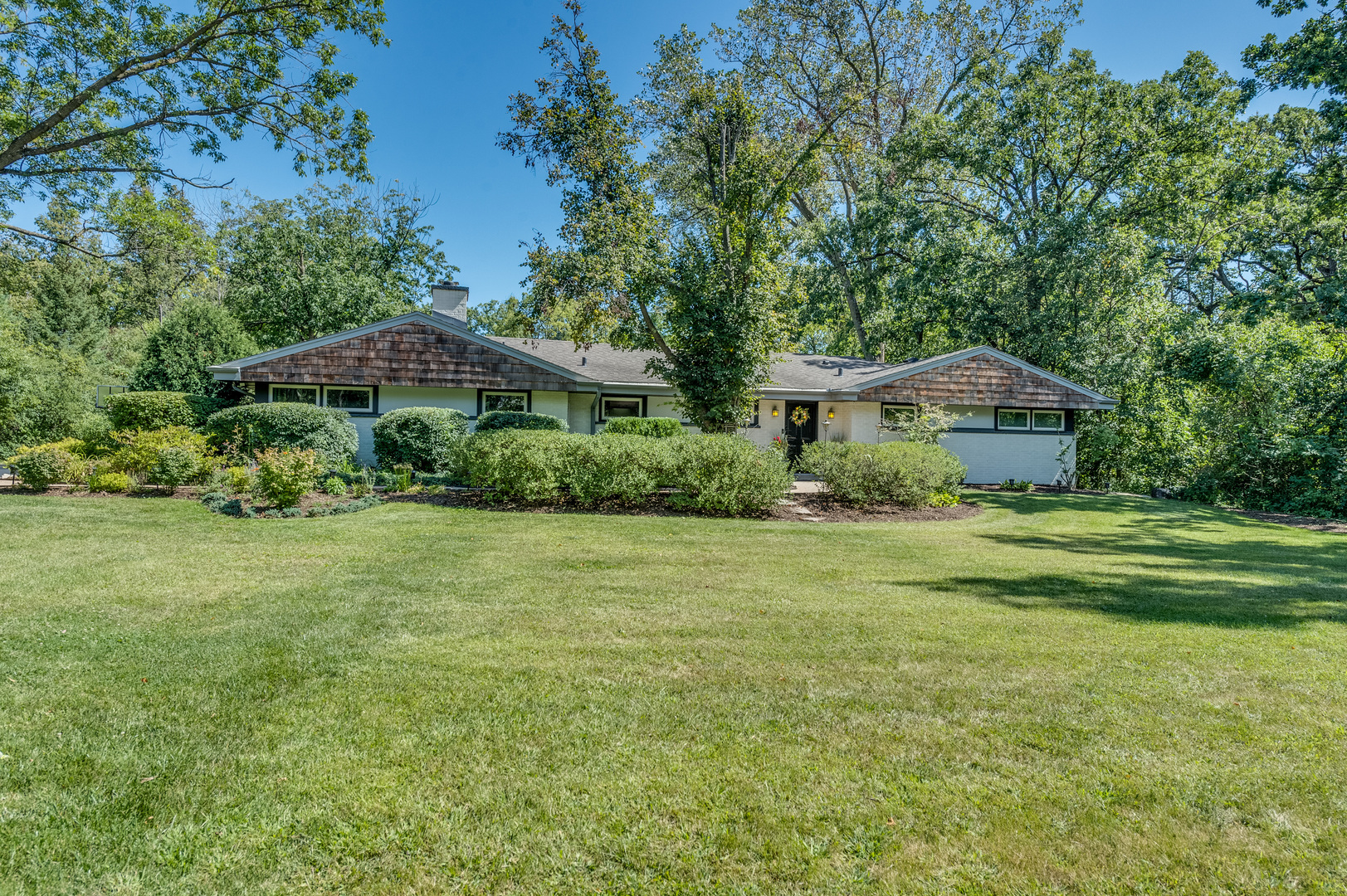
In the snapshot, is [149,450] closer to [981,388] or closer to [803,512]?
[803,512]

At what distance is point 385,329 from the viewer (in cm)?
1573

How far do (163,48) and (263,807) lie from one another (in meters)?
13.1

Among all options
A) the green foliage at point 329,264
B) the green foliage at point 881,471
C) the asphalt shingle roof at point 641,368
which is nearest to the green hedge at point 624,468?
the green foliage at point 881,471

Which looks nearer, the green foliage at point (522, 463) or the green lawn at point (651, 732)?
the green lawn at point (651, 732)

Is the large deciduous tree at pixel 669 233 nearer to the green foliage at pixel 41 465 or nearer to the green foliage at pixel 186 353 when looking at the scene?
the green foliage at pixel 41 465

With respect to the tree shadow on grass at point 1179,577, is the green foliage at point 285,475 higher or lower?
higher

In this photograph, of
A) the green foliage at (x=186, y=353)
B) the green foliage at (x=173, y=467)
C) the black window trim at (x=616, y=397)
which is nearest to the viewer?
the green foliage at (x=173, y=467)

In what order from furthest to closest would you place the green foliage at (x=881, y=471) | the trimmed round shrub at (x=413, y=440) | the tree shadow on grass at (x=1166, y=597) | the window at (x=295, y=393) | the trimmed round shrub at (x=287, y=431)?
1. the window at (x=295, y=393)
2. the trimmed round shrub at (x=413, y=440)
3. the trimmed round shrub at (x=287, y=431)
4. the green foliage at (x=881, y=471)
5. the tree shadow on grass at (x=1166, y=597)

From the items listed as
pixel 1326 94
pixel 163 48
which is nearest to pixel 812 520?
pixel 163 48

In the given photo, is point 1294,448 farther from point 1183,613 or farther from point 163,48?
point 163,48

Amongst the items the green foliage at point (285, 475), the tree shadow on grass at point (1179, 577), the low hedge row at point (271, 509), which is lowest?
the tree shadow on grass at point (1179, 577)

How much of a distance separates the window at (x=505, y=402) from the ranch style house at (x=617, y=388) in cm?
3

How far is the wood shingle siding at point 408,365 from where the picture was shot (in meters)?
15.4

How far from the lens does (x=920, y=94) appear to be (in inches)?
987
